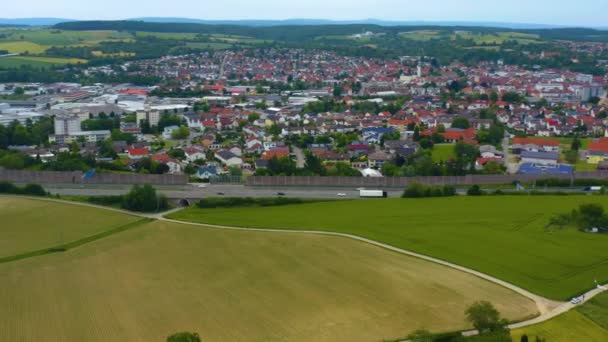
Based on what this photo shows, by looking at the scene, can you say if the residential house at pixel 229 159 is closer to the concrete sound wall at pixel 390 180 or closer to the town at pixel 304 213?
the town at pixel 304 213

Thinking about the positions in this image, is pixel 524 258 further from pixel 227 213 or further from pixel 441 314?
pixel 227 213

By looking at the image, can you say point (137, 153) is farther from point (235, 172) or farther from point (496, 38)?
point (496, 38)

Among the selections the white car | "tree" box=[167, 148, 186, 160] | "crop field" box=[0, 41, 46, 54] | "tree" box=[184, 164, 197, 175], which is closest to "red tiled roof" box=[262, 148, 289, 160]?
"tree" box=[184, 164, 197, 175]

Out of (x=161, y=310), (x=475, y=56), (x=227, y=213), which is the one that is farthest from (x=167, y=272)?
(x=475, y=56)

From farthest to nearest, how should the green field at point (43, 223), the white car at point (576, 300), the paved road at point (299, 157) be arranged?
the paved road at point (299, 157) → the green field at point (43, 223) → the white car at point (576, 300)

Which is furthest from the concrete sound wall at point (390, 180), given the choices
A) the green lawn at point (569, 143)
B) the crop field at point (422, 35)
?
the crop field at point (422, 35)


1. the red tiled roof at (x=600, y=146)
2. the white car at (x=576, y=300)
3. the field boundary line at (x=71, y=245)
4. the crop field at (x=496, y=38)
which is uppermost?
the crop field at (x=496, y=38)

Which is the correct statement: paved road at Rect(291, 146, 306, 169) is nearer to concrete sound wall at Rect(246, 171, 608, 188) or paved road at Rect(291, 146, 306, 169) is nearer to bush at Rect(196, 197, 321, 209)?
concrete sound wall at Rect(246, 171, 608, 188)

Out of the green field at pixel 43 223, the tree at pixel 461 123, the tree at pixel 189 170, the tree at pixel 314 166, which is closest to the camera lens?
the green field at pixel 43 223
